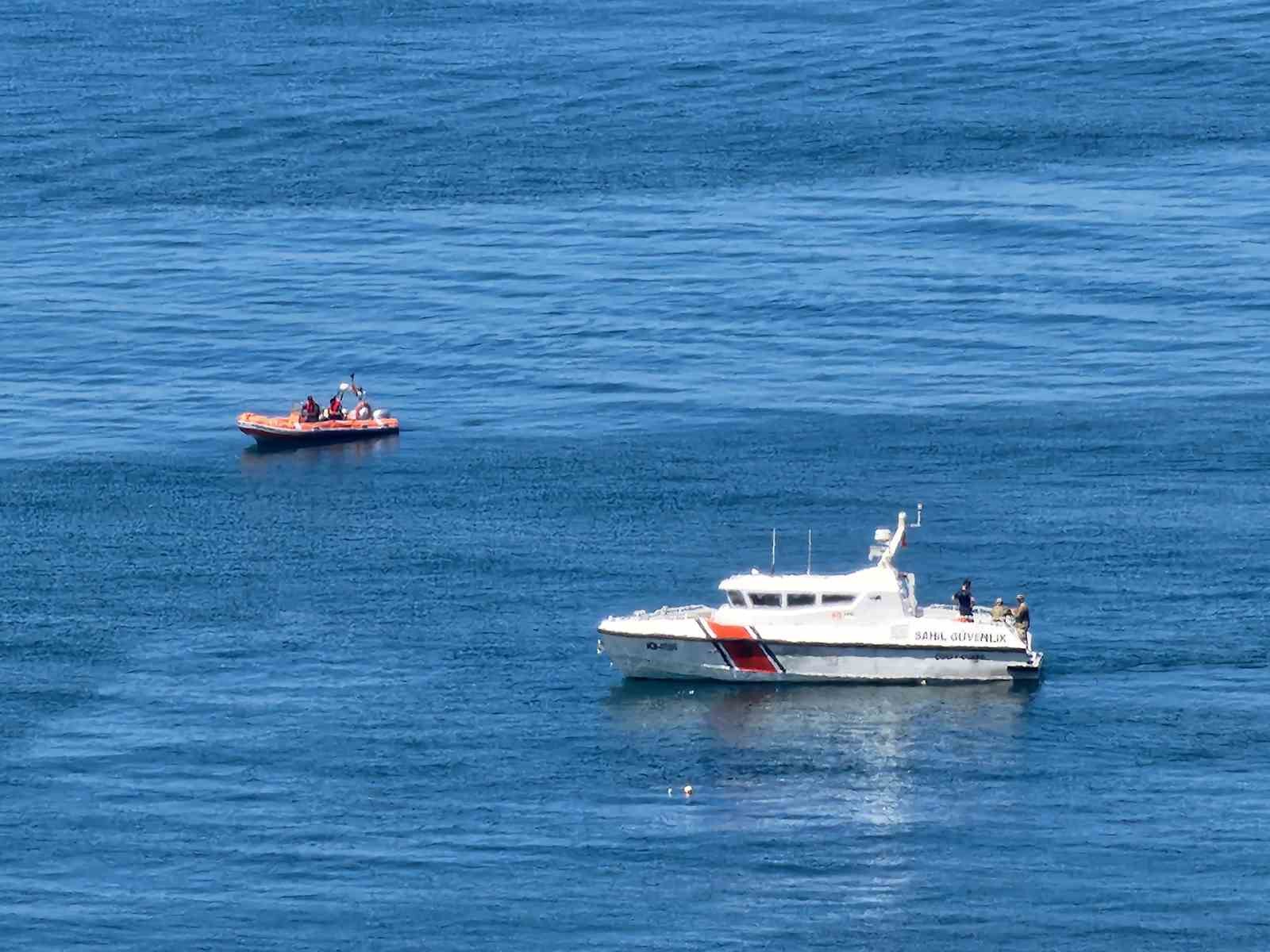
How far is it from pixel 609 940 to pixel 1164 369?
62.0m

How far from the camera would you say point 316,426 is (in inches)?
5098

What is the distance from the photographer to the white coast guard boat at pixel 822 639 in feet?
324

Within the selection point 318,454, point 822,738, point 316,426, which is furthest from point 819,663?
point 316,426

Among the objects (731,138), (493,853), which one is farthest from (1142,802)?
(731,138)

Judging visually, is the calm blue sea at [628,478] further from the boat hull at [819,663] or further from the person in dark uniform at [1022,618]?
the person in dark uniform at [1022,618]

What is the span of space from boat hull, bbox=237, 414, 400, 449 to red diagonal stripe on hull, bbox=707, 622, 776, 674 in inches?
1353

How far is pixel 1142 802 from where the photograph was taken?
8894 centimetres

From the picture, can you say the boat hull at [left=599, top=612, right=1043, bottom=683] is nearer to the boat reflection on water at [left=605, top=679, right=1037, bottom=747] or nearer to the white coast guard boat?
the white coast guard boat

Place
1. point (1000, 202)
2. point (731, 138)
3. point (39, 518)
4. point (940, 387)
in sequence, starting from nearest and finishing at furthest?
point (39, 518) < point (940, 387) < point (1000, 202) < point (731, 138)

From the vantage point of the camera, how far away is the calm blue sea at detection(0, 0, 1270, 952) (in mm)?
85938

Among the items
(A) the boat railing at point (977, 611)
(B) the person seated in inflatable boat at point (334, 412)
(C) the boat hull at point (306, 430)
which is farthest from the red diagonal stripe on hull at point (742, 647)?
(B) the person seated in inflatable boat at point (334, 412)

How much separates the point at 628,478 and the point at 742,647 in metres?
22.9

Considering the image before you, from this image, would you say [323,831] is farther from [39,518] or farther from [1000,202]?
[1000,202]

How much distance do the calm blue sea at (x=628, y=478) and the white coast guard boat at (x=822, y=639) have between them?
40.4 inches
